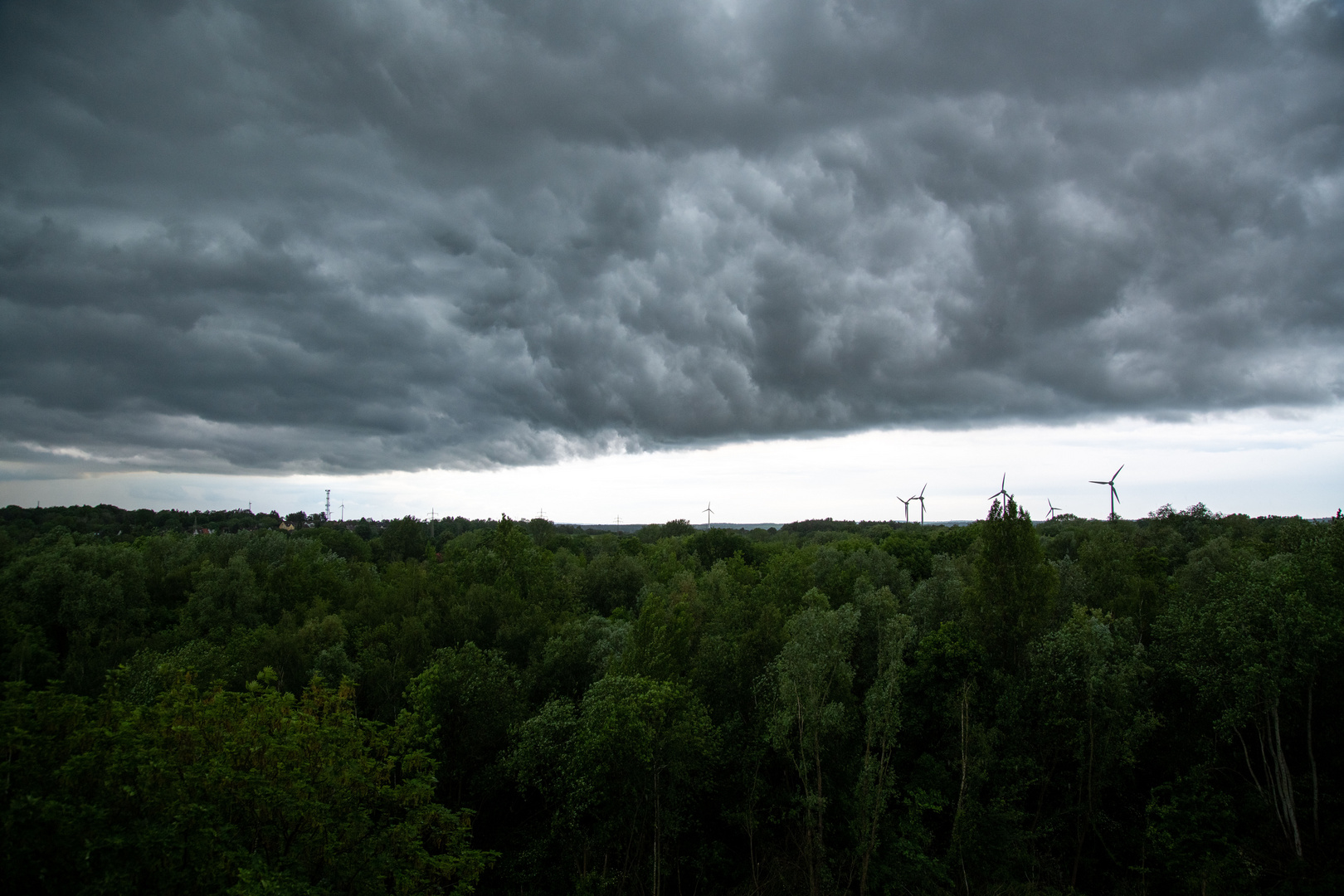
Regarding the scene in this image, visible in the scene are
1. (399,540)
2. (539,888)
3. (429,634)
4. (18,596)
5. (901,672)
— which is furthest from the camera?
(399,540)

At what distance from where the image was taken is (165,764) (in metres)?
20.2

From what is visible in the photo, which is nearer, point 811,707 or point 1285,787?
point 1285,787

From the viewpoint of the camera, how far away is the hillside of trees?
22.8 m

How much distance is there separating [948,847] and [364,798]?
3353 centimetres

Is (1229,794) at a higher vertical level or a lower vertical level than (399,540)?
lower

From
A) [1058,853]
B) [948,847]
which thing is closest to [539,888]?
[948,847]

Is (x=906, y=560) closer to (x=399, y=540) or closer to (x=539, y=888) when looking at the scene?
(x=539, y=888)

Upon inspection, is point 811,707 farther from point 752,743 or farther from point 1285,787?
point 1285,787

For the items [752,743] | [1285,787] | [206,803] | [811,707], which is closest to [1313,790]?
[1285,787]

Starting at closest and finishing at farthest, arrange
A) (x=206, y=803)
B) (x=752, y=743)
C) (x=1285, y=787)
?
1. (x=206, y=803)
2. (x=1285, y=787)
3. (x=752, y=743)

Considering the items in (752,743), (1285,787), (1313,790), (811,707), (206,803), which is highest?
(206,803)

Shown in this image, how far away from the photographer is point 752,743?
4588 centimetres

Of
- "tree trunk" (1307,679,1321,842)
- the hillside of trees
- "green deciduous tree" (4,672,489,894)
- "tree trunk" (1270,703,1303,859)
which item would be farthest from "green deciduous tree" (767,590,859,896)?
"tree trunk" (1307,679,1321,842)

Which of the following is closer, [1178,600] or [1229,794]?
[1229,794]
